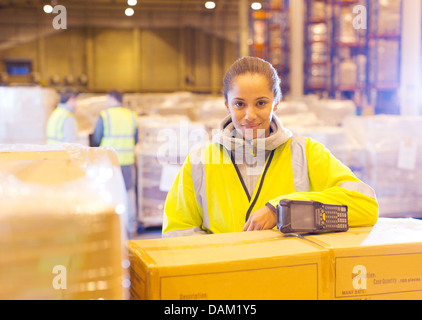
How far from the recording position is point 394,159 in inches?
238

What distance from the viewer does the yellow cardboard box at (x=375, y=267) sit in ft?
4.21

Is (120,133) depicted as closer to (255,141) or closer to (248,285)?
(255,141)

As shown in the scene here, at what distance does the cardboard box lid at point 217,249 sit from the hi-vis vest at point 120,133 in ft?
15.2

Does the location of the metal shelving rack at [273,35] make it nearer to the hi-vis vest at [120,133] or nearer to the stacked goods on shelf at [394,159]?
the stacked goods on shelf at [394,159]

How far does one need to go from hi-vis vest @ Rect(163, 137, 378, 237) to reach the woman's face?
12 cm

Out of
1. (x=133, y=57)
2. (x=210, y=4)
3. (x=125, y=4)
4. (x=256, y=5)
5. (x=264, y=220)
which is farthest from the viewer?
(x=133, y=57)

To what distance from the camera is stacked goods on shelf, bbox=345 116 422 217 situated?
599 cm

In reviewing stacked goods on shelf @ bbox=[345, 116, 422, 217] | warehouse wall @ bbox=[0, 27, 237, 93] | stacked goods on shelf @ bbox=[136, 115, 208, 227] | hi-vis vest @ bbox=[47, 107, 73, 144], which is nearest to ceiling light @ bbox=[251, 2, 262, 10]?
warehouse wall @ bbox=[0, 27, 237, 93]

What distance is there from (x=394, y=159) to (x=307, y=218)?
16.3 ft

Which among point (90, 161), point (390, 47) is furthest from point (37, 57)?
point (90, 161)

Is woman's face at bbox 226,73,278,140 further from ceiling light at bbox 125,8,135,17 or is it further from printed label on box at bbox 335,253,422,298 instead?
ceiling light at bbox 125,8,135,17

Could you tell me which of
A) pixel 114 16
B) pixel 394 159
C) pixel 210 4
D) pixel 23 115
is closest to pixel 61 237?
pixel 394 159

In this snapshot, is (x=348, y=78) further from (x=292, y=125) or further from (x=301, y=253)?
(x=301, y=253)

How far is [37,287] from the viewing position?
93 centimetres
